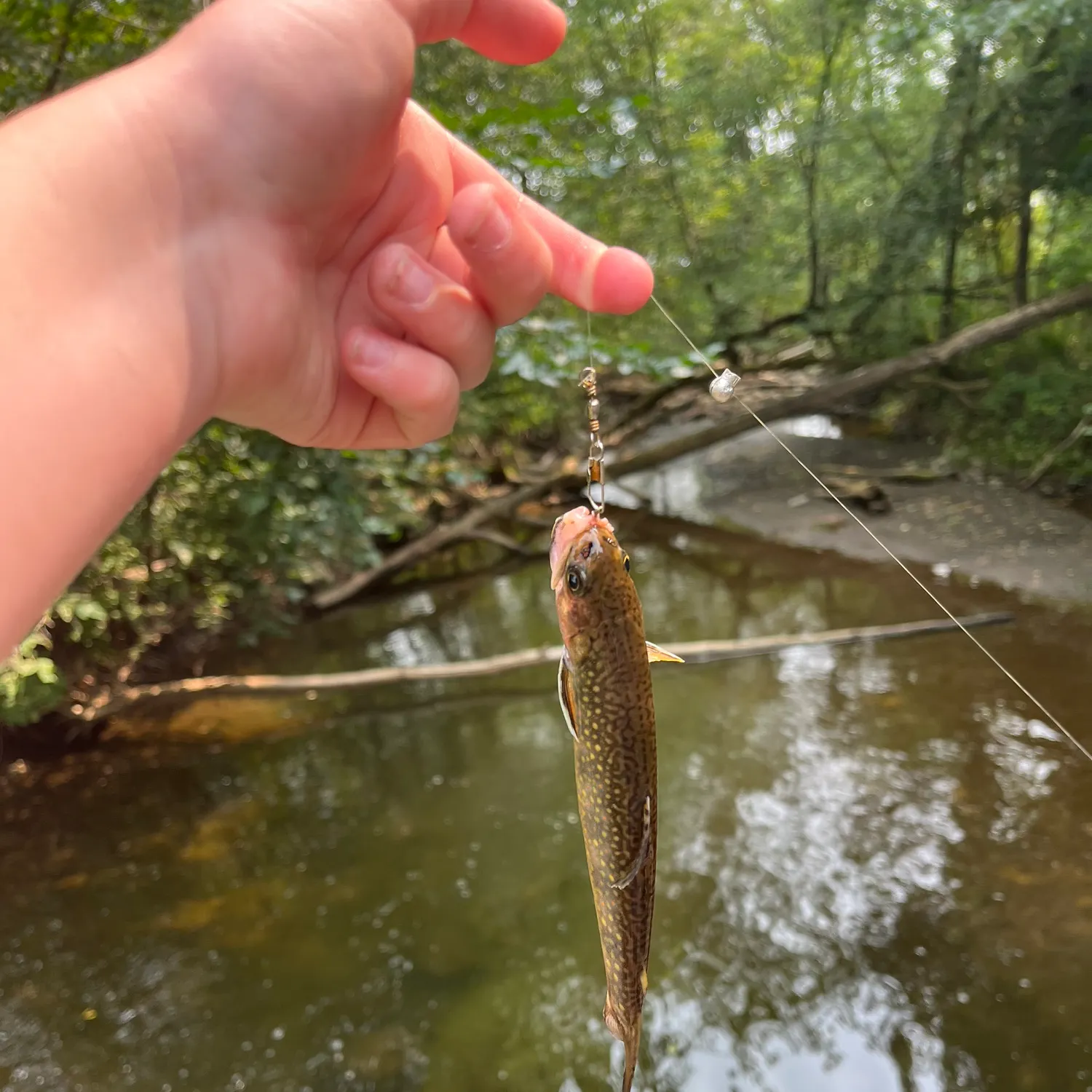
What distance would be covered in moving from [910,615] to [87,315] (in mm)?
5459

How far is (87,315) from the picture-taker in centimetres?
90

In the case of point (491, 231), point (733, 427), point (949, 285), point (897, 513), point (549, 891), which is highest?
point (949, 285)

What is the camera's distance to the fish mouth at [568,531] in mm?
1297

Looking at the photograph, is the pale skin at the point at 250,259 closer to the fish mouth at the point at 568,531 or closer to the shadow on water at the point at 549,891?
the fish mouth at the point at 568,531

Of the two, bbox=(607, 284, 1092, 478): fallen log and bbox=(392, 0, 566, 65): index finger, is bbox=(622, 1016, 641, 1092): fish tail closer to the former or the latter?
bbox=(392, 0, 566, 65): index finger

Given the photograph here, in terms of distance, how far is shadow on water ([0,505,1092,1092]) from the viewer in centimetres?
281

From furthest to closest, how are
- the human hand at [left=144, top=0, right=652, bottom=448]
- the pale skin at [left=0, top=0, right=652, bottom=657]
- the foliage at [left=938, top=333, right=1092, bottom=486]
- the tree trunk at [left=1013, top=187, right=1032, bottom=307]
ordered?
the tree trunk at [left=1013, top=187, right=1032, bottom=307] → the foliage at [left=938, top=333, right=1092, bottom=486] → the human hand at [left=144, top=0, right=652, bottom=448] → the pale skin at [left=0, top=0, right=652, bottom=657]

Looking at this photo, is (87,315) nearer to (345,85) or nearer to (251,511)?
(345,85)

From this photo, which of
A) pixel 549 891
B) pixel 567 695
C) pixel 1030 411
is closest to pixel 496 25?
pixel 567 695

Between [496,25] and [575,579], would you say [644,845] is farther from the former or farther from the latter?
[496,25]

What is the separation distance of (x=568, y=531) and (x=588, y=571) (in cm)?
9

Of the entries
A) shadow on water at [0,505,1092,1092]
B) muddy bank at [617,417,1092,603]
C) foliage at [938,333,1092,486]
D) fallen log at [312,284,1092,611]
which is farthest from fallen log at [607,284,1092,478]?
shadow on water at [0,505,1092,1092]

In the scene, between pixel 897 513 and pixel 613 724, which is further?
pixel 897 513

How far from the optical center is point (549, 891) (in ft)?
11.4
